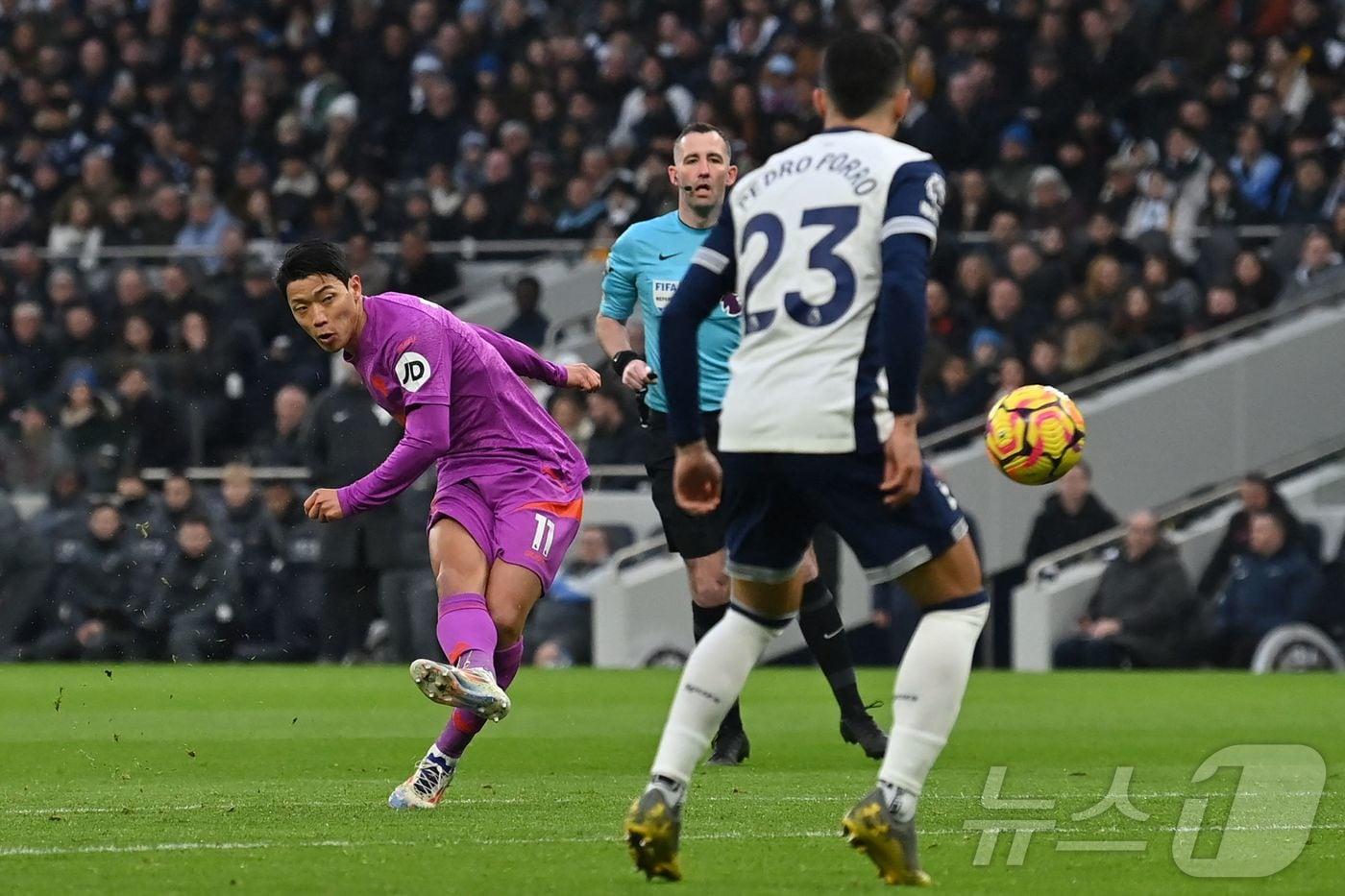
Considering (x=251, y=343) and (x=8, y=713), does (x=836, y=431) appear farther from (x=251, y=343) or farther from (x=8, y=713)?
(x=251, y=343)

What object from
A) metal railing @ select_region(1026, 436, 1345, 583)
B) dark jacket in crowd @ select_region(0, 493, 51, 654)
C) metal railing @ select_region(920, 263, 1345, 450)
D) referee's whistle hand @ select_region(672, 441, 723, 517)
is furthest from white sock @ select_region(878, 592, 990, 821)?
dark jacket in crowd @ select_region(0, 493, 51, 654)

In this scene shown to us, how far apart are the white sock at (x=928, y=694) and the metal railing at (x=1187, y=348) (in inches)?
479

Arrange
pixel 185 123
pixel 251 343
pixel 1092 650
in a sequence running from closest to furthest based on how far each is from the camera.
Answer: pixel 1092 650
pixel 251 343
pixel 185 123

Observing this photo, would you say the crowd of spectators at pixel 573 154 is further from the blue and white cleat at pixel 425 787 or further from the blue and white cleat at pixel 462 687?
the blue and white cleat at pixel 462 687

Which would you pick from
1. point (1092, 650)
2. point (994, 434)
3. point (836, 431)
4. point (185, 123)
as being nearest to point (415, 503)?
point (1092, 650)

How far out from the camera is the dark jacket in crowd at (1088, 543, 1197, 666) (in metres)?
16.5

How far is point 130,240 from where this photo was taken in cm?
2241

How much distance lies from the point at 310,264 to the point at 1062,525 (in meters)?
10.7

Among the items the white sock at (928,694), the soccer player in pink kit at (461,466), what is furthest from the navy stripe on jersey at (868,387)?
the soccer player in pink kit at (461,466)

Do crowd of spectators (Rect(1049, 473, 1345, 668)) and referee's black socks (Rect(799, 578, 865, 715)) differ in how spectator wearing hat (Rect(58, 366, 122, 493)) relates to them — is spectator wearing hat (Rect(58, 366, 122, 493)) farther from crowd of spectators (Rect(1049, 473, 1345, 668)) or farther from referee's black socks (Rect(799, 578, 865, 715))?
referee's black socks (Rect(799, 578, 865, 715))

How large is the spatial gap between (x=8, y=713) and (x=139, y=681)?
10.2ft

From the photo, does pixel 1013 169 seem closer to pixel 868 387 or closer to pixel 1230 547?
pixel 1230 547

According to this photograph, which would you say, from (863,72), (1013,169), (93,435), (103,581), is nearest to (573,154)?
(1013,169)

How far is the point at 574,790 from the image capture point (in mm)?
8109
